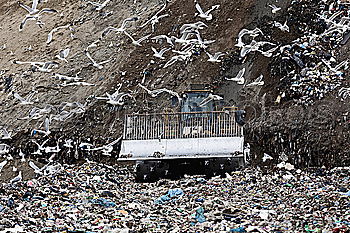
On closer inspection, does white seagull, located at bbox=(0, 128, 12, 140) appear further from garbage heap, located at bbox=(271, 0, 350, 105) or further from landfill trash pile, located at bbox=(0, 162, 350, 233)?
garbage heap, located at bbox=(271, 0, 350, 105)

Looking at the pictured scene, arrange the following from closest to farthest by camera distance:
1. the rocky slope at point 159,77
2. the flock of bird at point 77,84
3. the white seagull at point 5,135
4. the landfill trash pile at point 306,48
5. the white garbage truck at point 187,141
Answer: the white garbage truck at point 187,141 < the flock of bird at point 77,84 < the white seagull at point 5,135 < the rocky slope at point 159,77 < the landfill trash pile at point 306,48

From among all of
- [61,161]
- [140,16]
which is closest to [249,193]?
[61,161]

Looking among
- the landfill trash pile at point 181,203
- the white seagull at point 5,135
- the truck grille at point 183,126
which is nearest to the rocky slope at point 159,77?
the white seagull at point 5,135

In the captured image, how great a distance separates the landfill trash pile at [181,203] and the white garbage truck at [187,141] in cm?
28

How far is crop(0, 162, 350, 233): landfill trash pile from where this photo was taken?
8.35 m

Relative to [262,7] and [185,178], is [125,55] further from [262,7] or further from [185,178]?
[185,178]

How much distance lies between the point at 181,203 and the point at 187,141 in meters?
2.46

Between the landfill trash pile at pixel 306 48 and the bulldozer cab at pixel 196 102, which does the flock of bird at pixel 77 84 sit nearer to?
the bulldozer cab at pixel 196 102

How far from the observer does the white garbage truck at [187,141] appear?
40.6 ft

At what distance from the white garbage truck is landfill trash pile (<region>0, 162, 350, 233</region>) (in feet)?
0.92

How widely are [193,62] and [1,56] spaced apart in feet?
22.2

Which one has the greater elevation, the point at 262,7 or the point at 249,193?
the point at 262,7

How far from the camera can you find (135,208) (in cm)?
991

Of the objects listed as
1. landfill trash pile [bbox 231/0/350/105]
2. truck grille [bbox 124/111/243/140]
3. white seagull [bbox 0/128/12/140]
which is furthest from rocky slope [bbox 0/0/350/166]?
truck grille [bbox 124/111/243/140]
